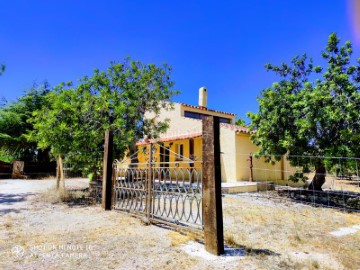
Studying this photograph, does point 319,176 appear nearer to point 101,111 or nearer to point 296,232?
point 296,232

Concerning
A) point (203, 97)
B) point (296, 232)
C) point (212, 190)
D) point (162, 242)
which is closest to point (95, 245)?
point (162, 242)

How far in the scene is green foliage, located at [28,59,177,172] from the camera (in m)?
9.58

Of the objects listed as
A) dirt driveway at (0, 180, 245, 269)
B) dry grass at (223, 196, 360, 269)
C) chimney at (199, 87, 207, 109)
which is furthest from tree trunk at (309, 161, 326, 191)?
chimney at (199, 87, 207, 109)

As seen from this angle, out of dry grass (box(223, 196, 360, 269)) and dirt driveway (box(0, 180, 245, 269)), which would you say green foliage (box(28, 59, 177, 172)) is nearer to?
dirt driveway (box(0, 180, 245, 269))

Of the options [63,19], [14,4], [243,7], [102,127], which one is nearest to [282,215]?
[102,127]

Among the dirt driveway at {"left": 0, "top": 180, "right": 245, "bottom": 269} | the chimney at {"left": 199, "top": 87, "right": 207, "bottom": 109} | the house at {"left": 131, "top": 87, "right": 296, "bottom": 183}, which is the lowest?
the dirt driveway at {"left": 0, "top": 180, "right": 245, "bottom": 269}

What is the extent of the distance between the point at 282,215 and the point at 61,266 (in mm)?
6692

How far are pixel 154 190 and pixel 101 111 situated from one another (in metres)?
5.87

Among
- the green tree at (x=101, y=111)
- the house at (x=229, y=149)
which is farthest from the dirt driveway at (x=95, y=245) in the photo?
the house at (x=229, y=149)

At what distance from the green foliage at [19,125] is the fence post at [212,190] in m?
22.2

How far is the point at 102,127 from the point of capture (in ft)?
34.7

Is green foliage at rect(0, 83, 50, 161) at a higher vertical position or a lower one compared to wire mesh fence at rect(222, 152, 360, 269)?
higher

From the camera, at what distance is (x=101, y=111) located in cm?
1077

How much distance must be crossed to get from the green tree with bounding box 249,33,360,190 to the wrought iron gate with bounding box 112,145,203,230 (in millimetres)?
5437
